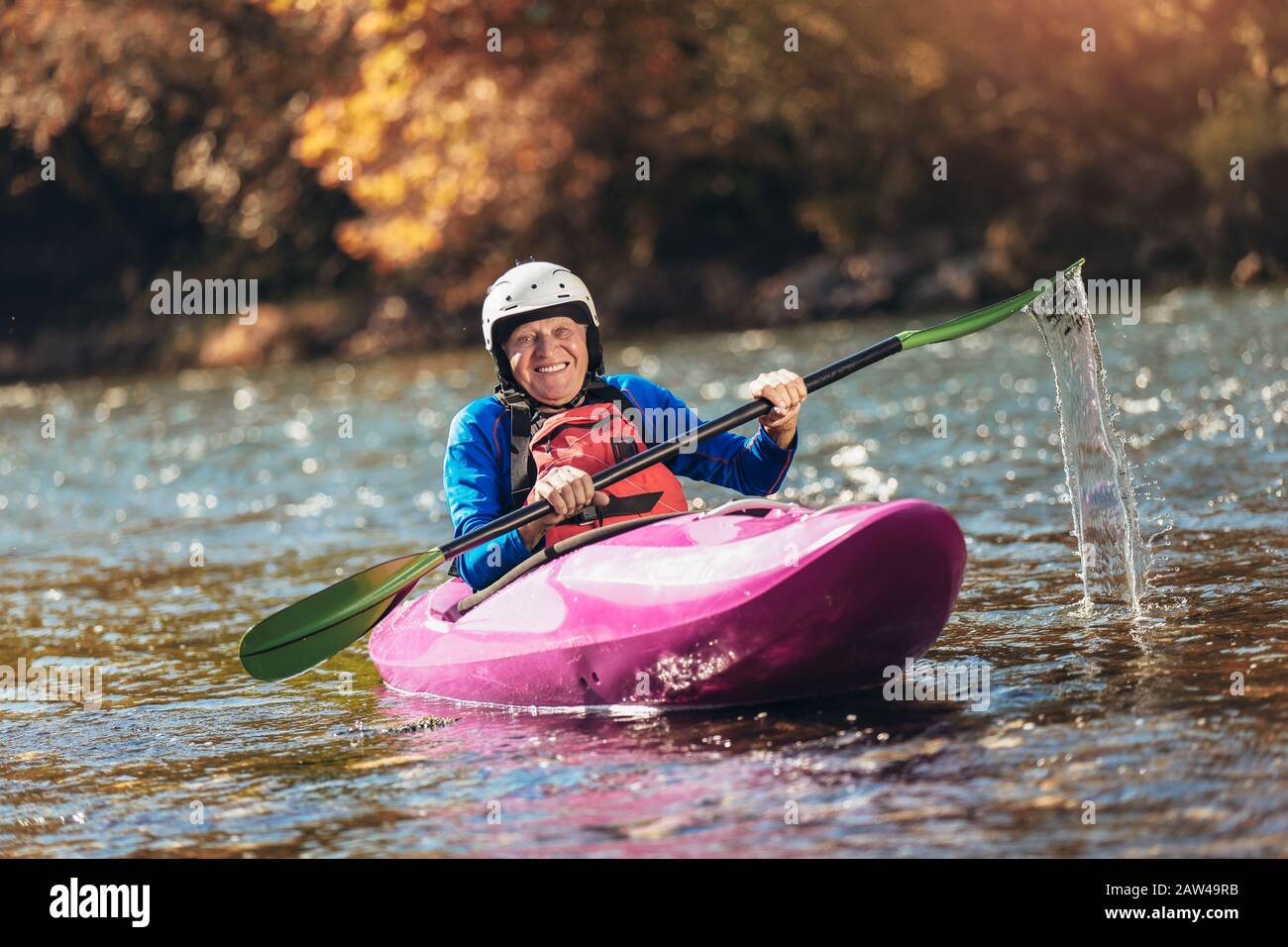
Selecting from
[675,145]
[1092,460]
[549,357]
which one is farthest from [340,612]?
[675,145]

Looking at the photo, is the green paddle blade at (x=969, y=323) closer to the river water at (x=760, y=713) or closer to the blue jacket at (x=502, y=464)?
the blue jacket at (x=502, y=464)

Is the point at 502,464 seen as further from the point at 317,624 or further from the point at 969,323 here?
the point at 969,323

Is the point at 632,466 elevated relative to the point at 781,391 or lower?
lower

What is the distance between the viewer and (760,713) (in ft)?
15.0

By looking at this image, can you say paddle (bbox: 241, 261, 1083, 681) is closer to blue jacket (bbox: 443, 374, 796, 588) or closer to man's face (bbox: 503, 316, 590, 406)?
blue jacket (bbox: 443, 374, 796, 588)

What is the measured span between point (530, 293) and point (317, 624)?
1227 mm

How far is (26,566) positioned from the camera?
372 inches

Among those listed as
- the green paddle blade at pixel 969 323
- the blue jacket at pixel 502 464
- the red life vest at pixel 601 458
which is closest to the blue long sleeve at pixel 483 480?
the blue jacket at pixel 502 464

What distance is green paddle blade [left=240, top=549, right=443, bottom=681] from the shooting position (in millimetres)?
5473

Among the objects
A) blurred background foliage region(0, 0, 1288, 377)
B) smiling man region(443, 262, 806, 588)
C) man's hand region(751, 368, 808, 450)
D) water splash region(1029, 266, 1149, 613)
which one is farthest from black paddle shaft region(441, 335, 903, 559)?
blurred background foliage region(0, 0, 1288, 377)

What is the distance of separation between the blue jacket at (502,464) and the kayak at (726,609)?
7.3 inches

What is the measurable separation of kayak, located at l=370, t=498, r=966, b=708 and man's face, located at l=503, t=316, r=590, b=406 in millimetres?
507
